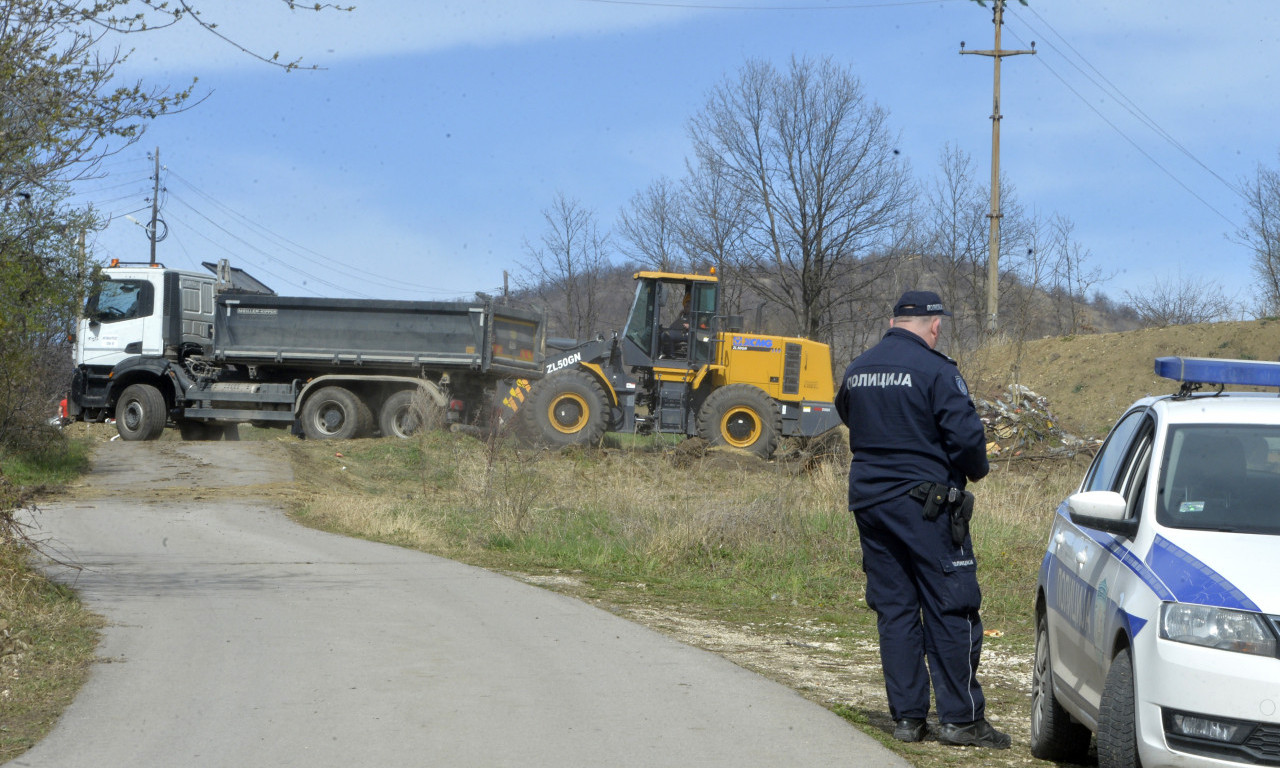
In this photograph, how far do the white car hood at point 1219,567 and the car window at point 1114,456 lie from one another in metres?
0.94

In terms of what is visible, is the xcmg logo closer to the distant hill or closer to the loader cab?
the loader cab

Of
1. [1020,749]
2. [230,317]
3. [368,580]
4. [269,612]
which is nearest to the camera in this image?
[1020,749]

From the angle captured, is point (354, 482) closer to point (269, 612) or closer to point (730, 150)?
point (269, 612)

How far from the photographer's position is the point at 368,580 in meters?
9.79

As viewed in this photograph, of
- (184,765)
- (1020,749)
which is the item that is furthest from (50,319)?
(1020,749)

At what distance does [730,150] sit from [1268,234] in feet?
60.8

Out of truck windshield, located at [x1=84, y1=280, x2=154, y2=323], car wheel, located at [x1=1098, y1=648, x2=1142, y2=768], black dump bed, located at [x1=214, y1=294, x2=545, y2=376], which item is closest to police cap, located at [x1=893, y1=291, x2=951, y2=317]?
car wheel, located at [x1=1098, y1=648, x2=1142, y2=768]

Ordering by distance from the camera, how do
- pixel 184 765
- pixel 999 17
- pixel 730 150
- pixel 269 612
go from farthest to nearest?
pixel 730 150 → pixel 999 17 → pixel 269 612 → pixel 184 765

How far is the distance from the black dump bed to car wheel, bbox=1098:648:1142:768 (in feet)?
63.7

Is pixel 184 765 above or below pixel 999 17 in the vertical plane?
below

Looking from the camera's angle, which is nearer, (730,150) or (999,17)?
(999,17)

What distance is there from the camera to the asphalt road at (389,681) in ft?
16.6

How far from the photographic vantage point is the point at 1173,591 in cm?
399

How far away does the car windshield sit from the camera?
14.6 ft
